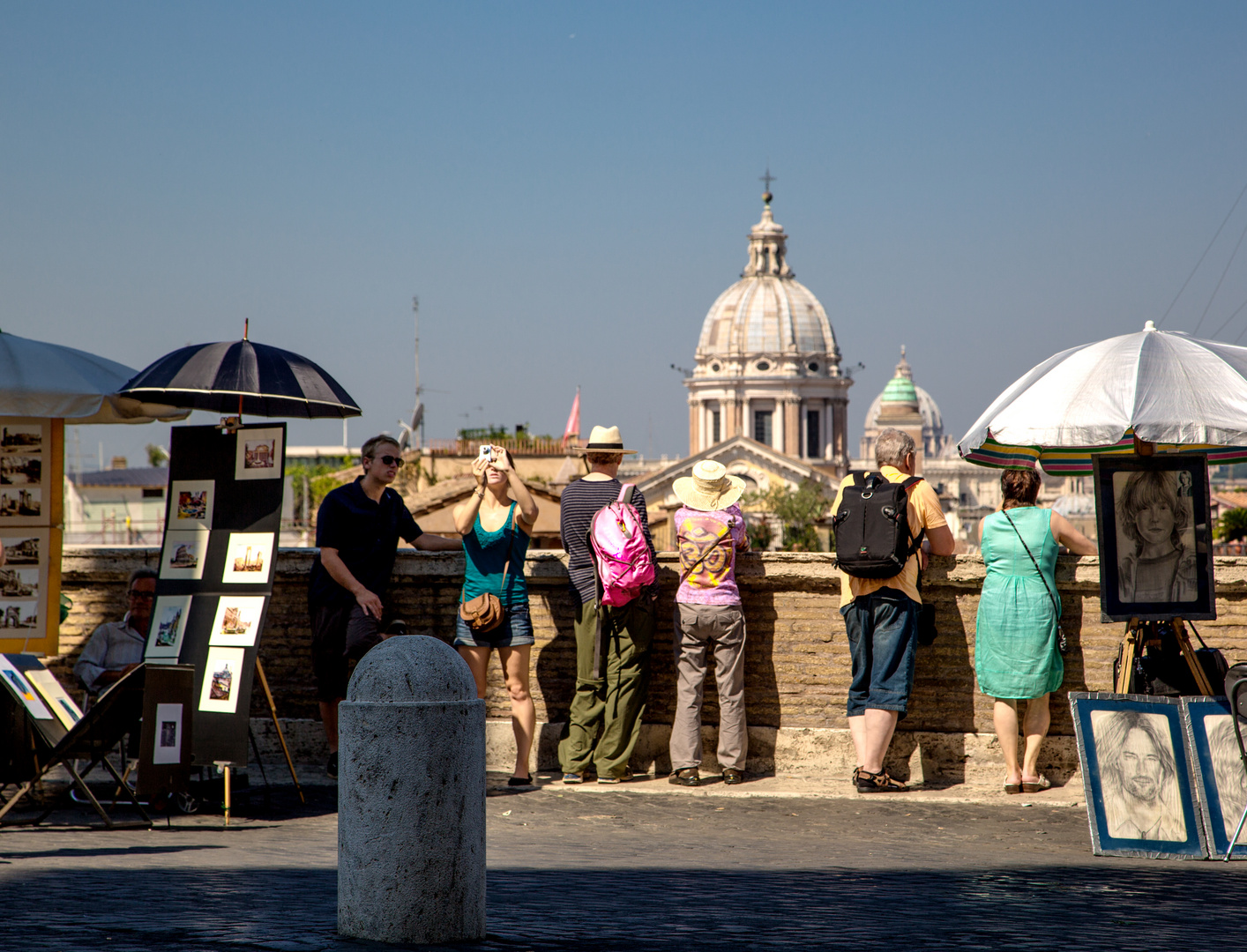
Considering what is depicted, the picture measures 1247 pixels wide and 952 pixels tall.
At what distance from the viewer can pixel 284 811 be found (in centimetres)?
756

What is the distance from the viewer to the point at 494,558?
8273mm

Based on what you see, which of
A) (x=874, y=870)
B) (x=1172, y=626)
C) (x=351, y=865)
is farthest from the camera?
(x=1172, y=626)

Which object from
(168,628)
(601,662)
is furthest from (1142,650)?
(168,628)

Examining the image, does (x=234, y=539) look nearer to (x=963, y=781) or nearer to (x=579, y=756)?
(x=579, y=756)

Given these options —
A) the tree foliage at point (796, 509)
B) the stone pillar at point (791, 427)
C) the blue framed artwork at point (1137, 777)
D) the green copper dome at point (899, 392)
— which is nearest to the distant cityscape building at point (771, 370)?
the stone pillar at point (791, 427)

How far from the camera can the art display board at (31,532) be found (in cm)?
861

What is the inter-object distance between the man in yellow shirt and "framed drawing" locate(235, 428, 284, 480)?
293 centimetres

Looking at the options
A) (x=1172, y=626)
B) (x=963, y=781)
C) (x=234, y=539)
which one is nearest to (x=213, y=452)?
(x=234, y=539)

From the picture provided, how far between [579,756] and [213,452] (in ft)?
8.41

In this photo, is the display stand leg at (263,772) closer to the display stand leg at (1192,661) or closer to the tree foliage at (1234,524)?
the display stand leg at (1192,661)

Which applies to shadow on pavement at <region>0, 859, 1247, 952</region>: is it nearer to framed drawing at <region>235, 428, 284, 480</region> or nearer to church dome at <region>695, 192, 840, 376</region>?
framed drawing at <region>235, 428, 284, 480</region>

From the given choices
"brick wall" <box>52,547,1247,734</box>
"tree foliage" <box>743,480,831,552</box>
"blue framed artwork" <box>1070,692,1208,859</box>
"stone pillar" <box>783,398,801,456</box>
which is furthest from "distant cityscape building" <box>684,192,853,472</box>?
"blue framed artwork" <box>1070,692,1208,859</box>

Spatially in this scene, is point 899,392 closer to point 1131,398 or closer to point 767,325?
point 767,325

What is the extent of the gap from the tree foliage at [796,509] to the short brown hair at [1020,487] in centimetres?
7121
